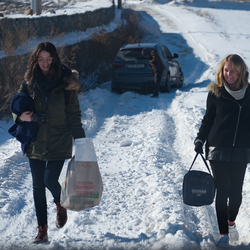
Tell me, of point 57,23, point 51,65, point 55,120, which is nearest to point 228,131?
point 55,120

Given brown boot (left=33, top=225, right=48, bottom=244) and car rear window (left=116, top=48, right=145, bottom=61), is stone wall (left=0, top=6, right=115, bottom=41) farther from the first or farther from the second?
brown boot (left=33, top=225, right=48, bottom=244)

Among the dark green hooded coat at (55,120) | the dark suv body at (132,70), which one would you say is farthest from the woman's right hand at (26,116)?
the dark suv body at (132,70)

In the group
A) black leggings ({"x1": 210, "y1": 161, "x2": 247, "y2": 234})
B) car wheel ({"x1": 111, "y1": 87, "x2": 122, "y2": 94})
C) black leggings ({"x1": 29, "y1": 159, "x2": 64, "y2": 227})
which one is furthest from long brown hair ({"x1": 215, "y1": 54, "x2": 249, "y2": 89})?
car wheel ({"x1": 111, "y1": 87, "x2": 122, "y2": 94})

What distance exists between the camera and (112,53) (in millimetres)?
18703

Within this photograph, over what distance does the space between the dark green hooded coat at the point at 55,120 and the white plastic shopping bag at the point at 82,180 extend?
7.5 inches

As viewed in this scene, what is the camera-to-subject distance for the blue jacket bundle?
4203 mm

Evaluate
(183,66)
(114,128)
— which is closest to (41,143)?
(114,128)

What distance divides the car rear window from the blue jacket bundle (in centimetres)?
1025

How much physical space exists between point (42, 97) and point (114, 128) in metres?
5.82

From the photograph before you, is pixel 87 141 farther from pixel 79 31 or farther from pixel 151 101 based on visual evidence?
pixel 79 31

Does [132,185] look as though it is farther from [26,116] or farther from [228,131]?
[26,116]

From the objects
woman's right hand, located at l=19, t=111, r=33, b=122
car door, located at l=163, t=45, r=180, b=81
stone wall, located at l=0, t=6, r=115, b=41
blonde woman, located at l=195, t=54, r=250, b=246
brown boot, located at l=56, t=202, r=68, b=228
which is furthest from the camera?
car door, located at l=163, t=45, r=180, b=81

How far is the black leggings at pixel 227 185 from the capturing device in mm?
4387

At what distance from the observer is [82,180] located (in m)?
4.21
